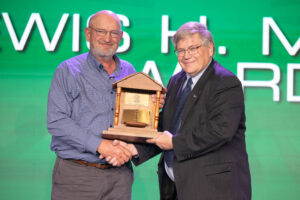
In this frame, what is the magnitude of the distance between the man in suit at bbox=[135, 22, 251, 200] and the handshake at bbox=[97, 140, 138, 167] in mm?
273

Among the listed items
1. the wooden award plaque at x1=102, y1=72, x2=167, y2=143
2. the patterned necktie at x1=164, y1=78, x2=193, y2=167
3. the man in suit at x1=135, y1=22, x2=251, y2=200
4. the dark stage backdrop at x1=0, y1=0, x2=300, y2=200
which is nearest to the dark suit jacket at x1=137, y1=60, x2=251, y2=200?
the man in suit at x1=135, y1=22, x2=251, y2=200

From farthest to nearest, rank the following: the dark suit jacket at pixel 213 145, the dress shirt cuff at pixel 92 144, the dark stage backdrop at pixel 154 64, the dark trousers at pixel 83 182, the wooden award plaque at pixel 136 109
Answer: the dark stage backdrop at pixel 154 64
the dark trousers at pixel 83 182
the dress shirt cuff at pixel 92 144
the wooden award plaque at pixel 136 109
the dark suit jacket at pixel 213 145

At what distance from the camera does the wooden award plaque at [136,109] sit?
2.35 meters

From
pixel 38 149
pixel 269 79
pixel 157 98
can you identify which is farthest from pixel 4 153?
pixel 269 79

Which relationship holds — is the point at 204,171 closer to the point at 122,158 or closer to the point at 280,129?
the point at 122,158

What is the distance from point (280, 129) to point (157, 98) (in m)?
2.08

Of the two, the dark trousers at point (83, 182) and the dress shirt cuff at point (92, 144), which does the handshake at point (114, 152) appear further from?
the dark trousers at point (83, 182)

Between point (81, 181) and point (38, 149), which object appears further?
point (38, 149)

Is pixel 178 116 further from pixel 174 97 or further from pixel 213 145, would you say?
pixel 213 145

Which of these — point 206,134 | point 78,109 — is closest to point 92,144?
point 78,109

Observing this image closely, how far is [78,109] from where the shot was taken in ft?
8.49

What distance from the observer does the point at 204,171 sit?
7.27 feet

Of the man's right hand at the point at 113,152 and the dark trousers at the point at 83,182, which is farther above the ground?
the man's right hand at the point at 113,152

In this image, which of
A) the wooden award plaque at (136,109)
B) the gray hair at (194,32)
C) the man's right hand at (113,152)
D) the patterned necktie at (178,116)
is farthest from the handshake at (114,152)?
the gray hair at (194,32)
